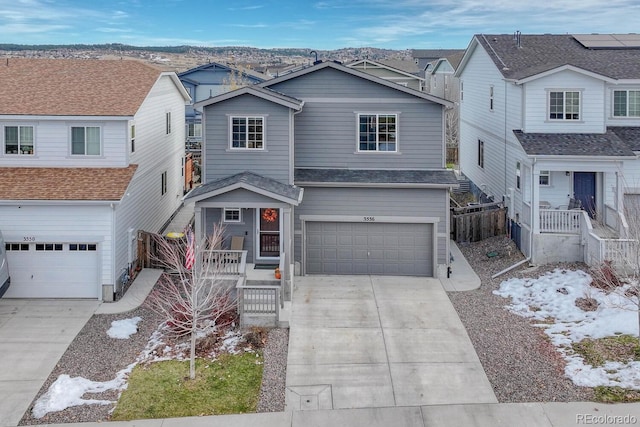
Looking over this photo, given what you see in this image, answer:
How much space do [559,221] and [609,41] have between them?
11185mm

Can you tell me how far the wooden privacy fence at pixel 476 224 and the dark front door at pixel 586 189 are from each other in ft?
9.59

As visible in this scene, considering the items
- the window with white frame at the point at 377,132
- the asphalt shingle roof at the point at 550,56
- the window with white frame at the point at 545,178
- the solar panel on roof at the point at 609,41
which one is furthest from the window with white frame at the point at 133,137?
the solar panel on roof at the point at 609,41

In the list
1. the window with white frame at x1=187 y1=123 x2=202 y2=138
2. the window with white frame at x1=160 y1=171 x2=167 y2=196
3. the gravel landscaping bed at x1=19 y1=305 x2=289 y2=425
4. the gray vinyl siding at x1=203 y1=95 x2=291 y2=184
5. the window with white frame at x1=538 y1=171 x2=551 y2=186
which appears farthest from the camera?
the window with white frame at x1=187 y1=123 x2=202 y2=138

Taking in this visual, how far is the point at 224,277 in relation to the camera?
55.4 feet

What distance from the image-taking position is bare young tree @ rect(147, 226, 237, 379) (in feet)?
42.5

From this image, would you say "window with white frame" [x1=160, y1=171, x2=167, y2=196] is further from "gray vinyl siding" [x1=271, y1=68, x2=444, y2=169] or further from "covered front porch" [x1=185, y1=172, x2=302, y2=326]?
"gray vinyl siding" [x1=271, y1=68, x2=444, y2=169]

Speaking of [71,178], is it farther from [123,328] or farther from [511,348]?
[511,348]

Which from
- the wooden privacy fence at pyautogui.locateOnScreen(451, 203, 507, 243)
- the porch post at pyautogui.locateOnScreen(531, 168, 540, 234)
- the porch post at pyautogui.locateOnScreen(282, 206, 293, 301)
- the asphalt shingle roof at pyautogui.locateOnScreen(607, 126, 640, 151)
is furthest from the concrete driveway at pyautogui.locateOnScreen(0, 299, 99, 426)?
the asphalt shingle roof at pyautogui.locateOnScreen(607, 126, 640, 151)

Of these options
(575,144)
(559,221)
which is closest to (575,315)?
(559,221)

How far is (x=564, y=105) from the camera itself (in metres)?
21.0

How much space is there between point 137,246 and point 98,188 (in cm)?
323

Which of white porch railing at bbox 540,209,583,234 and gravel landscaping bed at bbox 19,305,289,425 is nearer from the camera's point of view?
gravel landscaping bed at bbox 19,305,289,425

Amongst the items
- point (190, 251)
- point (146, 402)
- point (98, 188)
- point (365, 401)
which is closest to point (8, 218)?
point (98, 188)

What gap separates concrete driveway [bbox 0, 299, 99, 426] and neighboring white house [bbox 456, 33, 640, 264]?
15.0 metres
